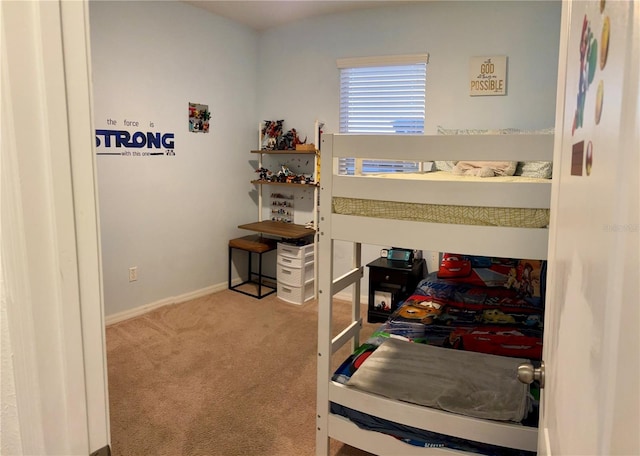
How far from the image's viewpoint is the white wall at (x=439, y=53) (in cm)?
336

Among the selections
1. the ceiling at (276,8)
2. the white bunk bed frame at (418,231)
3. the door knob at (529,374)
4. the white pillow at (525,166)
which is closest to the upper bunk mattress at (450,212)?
the white bunk bed frame at (418,231)

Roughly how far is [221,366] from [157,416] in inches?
23.1

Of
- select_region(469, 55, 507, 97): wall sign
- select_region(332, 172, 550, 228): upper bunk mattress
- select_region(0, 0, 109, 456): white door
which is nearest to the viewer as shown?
select_region(0, 0, 109, 456): white door

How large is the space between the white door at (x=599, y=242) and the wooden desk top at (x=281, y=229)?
326 cm

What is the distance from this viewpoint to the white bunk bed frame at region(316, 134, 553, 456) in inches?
59.8

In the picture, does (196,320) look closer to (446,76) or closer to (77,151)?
(446,76)

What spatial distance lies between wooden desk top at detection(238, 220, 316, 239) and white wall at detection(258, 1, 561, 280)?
402mm

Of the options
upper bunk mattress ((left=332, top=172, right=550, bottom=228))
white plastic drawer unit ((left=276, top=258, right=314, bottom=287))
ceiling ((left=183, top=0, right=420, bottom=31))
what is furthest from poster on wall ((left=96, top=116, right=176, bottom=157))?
upper bunk mattress ((left=332, top=172, right=550, bottom=228))

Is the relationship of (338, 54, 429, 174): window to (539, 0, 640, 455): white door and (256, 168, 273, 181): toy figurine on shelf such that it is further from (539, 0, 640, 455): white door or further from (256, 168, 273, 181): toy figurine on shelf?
(539, 0, 640, 455): white door

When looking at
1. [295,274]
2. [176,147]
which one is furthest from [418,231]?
[176,147]

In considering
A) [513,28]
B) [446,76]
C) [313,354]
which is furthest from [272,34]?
[313,354]

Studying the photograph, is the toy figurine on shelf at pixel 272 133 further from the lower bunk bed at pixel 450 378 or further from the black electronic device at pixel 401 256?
the lower bunk bed at pixel 450 378

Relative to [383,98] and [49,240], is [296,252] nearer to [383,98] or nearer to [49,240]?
[383,98]

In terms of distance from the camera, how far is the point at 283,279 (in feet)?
13.6
